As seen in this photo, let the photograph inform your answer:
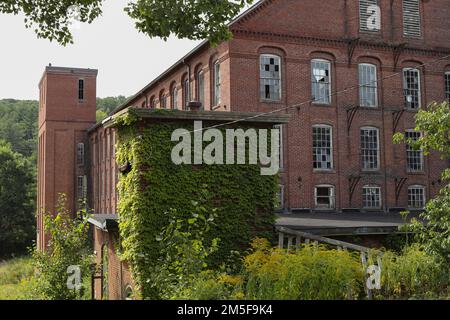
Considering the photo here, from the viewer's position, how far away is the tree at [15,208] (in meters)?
57.3

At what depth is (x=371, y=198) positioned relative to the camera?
27.0 meters

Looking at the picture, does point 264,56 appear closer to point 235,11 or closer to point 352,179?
point 352,179

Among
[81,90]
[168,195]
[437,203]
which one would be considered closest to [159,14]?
[168,195]

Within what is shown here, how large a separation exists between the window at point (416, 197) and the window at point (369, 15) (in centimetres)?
802

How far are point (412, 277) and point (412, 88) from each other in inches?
739

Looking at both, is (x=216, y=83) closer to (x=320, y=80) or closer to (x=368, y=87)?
(x=320, y=80)

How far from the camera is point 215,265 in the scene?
13.8 m

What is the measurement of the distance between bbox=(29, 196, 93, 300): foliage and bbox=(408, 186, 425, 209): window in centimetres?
1709

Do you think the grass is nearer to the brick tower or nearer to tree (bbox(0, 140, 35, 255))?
the brick tower

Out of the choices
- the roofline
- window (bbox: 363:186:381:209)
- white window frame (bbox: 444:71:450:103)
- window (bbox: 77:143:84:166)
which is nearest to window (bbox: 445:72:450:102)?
white window frame (bbox: 444:71:450:103)

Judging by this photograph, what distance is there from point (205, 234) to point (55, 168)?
37.0 meters

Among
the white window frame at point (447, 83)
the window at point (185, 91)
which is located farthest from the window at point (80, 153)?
the white window frame at point (447, 83)

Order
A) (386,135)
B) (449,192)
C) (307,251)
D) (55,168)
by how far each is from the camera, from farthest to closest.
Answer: (55,168), (386,135), (449,192), (307,251)
